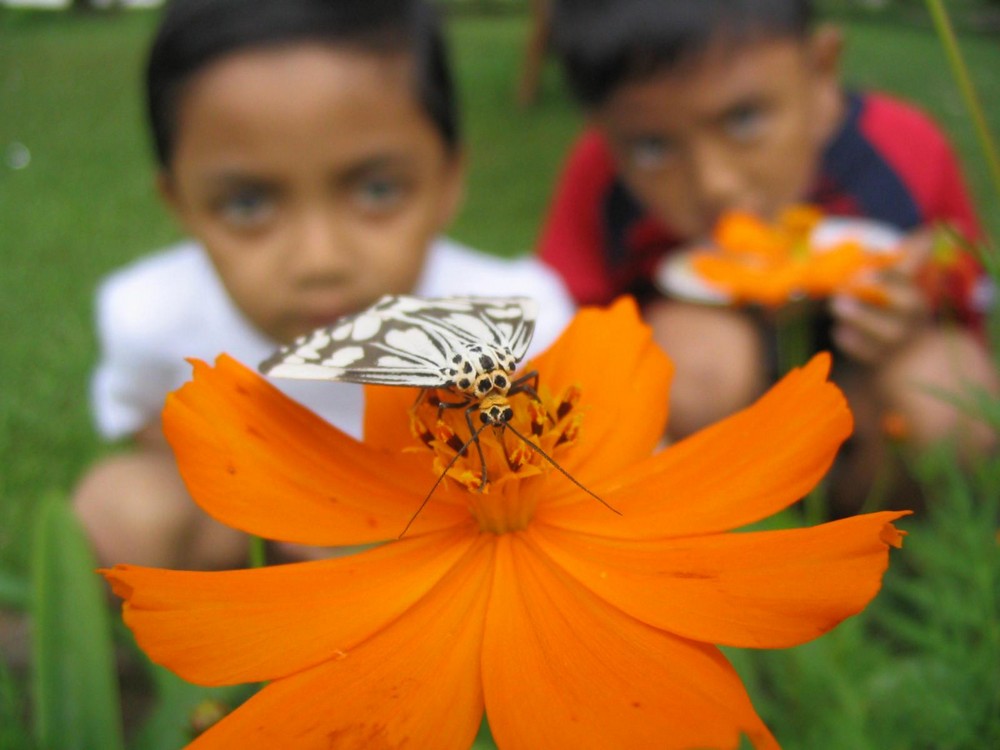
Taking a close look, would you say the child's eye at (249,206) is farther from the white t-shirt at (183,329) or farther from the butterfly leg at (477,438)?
the butterfly leg at (477,438)

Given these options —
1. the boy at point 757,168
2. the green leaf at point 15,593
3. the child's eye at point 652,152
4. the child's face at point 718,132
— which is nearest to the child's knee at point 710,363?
the boy at point 757,168

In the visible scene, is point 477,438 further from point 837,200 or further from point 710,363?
point 837,200

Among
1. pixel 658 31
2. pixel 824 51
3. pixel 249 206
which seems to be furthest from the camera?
pixel 824 51

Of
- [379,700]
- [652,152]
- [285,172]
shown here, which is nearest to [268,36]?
[285,172]

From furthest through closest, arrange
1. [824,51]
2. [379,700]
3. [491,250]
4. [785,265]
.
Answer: [491,250]
[824,51]
[785,265]
[379,700]

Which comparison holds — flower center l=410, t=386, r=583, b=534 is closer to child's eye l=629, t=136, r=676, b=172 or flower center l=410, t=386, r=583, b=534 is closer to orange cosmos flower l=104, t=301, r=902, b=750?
orange cosmos flower l=104, t=301, r=902, b=750

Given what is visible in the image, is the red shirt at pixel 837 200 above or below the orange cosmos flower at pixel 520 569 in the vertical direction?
below
